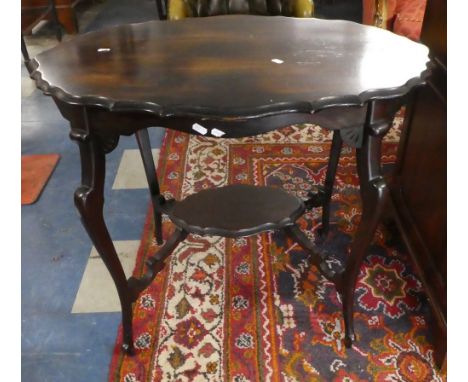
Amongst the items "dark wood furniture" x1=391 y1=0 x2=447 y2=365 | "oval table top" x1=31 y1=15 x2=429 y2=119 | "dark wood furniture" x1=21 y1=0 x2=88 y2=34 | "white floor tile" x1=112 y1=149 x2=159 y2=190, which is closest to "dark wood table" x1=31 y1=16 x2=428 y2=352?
"oval table top" x1=31 y1=15 x2=429 y2=119

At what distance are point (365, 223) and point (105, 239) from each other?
22.0 inches

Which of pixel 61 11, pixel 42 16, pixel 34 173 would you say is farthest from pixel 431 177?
pixel 61 11

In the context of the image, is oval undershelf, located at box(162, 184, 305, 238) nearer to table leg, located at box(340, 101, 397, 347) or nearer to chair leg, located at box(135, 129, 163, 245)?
chair leg, located at box(135, 129, 163, 245)

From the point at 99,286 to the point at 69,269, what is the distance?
135 millimetres

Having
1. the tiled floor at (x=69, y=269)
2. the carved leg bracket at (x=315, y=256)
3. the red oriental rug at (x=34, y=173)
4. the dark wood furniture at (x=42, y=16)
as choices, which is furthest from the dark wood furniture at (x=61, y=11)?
the carved leg bracket at (x=315, y=256)

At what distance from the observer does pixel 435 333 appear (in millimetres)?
1108

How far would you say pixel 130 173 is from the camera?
1.87 metres

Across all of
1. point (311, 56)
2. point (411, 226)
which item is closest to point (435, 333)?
point (411, 226)

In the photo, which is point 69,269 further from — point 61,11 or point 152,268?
point 61,11

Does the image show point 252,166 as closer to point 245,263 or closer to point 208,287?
point 245,263

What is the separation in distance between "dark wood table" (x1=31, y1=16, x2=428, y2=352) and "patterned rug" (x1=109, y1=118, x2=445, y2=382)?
0.08 metres

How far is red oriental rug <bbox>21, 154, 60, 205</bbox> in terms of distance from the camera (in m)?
1.75

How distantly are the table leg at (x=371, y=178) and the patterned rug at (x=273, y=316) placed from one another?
8.1 inches

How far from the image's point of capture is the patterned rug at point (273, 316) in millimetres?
1109
